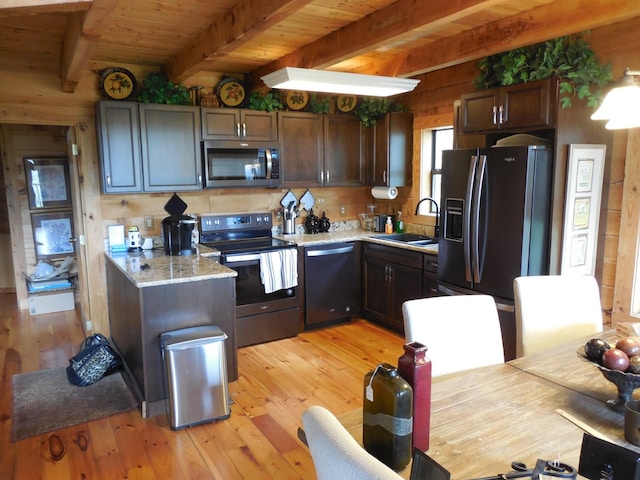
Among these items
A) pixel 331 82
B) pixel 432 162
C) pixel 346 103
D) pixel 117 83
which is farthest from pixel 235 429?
pixel 346 103

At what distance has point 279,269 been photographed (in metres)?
4.32

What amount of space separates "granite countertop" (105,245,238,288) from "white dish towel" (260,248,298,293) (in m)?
0.46

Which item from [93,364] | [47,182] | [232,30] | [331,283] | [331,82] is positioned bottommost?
[93,364]

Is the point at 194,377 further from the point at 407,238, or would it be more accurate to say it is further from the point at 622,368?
the point at 407,238

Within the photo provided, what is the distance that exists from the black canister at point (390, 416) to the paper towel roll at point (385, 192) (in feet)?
13.1

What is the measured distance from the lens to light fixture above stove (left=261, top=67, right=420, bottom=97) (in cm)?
308

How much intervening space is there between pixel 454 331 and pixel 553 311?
26.6 inches

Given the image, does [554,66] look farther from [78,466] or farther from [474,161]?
[78,466]

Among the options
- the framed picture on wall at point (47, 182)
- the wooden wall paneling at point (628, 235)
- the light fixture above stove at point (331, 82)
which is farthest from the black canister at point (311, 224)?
the framed picture on wall at point (47, 182)

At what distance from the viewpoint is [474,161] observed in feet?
11.2

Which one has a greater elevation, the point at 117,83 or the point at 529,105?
the point at 117,83

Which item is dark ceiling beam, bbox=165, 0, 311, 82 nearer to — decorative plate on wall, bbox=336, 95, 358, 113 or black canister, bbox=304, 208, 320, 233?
decorative plate on wall, bbox=336, 95, 358, 113

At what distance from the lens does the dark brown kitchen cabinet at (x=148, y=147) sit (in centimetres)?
393

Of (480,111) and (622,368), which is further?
(480,111)
